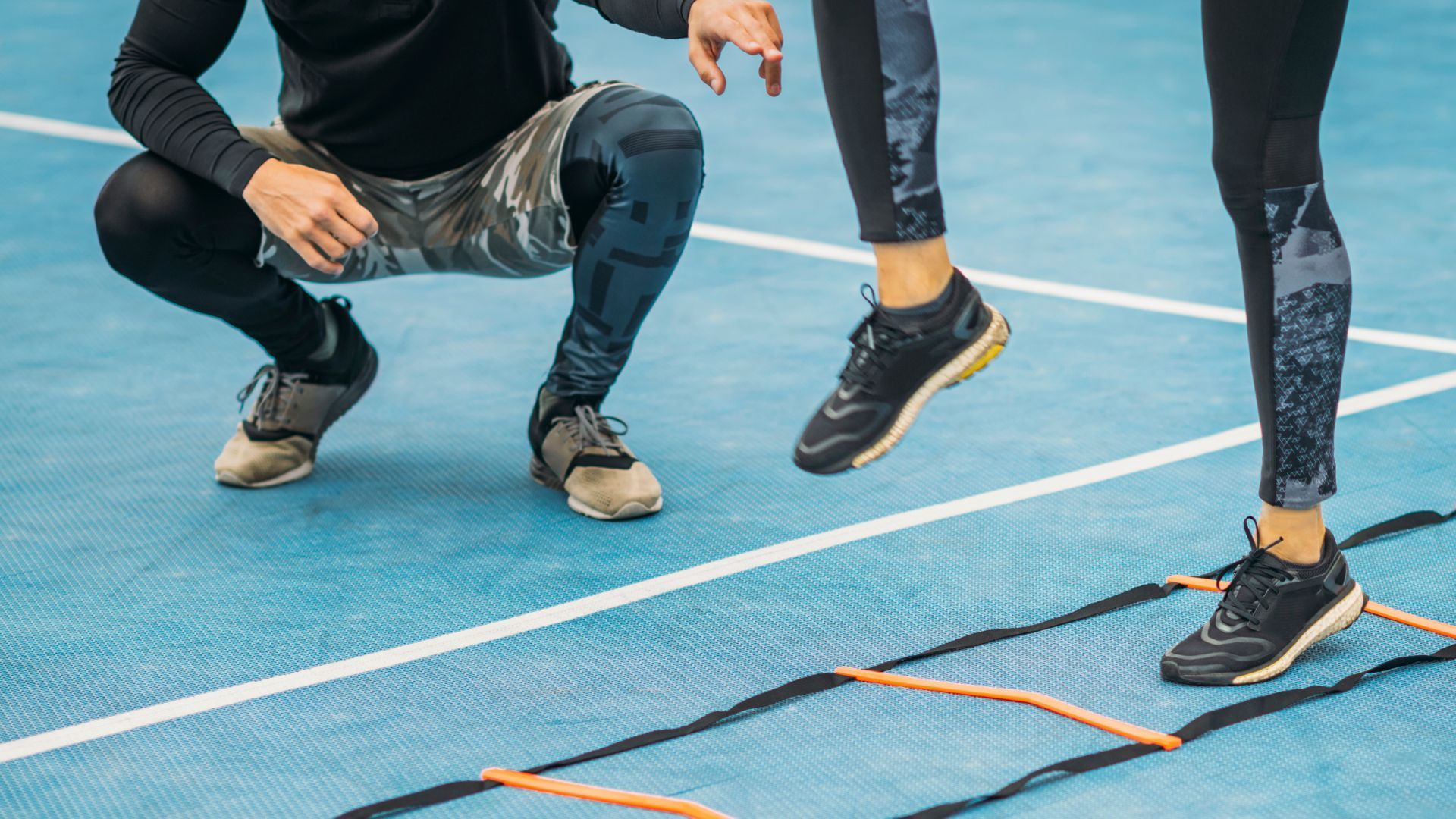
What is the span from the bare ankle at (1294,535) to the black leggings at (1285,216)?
5 centimetres

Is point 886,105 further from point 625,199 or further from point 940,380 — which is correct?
point 625,199

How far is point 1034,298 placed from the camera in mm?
3631

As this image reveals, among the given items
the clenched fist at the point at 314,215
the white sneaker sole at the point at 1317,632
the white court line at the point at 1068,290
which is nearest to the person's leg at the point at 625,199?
the clenched fist at the point at 314,215

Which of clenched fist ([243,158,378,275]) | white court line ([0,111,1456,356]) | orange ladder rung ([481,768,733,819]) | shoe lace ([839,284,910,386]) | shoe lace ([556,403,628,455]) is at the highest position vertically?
shoe lace ([839,284,910,386])

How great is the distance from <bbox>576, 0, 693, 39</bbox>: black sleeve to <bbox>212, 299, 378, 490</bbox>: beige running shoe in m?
0.80

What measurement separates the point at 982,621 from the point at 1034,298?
1571mm

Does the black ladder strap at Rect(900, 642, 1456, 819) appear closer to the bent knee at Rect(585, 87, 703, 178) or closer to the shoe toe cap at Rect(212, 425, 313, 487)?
the bent knee at Rect(585, 87, 703, 178)

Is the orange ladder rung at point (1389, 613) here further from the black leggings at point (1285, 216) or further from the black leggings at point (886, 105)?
the black leggings at point (886, 105)

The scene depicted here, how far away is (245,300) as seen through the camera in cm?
266

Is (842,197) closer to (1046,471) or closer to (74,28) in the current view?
(1046,471)

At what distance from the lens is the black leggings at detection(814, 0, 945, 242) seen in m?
1.77

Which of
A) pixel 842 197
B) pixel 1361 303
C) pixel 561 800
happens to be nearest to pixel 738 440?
pixel 561 800

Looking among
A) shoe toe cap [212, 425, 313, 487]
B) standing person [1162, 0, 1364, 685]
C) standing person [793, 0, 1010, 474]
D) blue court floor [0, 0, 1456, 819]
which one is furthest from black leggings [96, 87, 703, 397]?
standing person [1162, 0, 1364, 685]

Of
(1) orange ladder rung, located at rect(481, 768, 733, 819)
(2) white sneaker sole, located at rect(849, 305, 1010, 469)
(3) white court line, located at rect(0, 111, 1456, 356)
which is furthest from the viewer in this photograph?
(3) white court line, located at rect(0, 111, 1456, 356)
